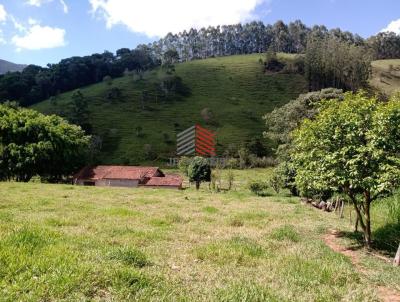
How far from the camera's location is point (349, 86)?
13725cm

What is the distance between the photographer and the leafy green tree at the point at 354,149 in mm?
14000

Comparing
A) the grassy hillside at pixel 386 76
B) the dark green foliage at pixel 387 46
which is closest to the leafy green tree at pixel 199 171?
the grassy hillside at pixel 386 76

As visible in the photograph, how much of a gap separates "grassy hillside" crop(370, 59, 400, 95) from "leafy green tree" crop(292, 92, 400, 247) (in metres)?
136

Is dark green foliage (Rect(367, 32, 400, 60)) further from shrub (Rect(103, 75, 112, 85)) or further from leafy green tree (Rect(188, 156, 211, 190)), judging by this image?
leafy green tree (Rect(188, 156, 211, 190))

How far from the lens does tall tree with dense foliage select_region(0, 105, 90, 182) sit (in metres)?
60.3

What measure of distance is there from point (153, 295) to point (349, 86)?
A: 14268cm

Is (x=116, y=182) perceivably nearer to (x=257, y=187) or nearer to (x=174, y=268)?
(x=257, y=187)

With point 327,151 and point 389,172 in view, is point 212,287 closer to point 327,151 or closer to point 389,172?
point 389,172

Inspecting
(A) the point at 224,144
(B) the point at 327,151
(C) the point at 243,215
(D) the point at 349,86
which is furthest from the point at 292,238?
(D) the point at 349,86

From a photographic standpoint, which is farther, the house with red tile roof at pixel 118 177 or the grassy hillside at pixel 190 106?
the grassy hillside at pixel 190 106

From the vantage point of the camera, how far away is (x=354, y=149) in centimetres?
1479

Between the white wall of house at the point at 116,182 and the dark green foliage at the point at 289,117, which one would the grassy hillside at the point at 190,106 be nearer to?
the white wall of house at the point at 116,182

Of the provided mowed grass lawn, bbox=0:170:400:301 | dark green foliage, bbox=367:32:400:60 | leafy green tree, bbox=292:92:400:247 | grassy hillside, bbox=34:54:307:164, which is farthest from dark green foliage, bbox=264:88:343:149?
dark green foliage, bbox=367:32:400:60

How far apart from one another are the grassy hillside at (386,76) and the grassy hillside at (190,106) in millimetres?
28220
